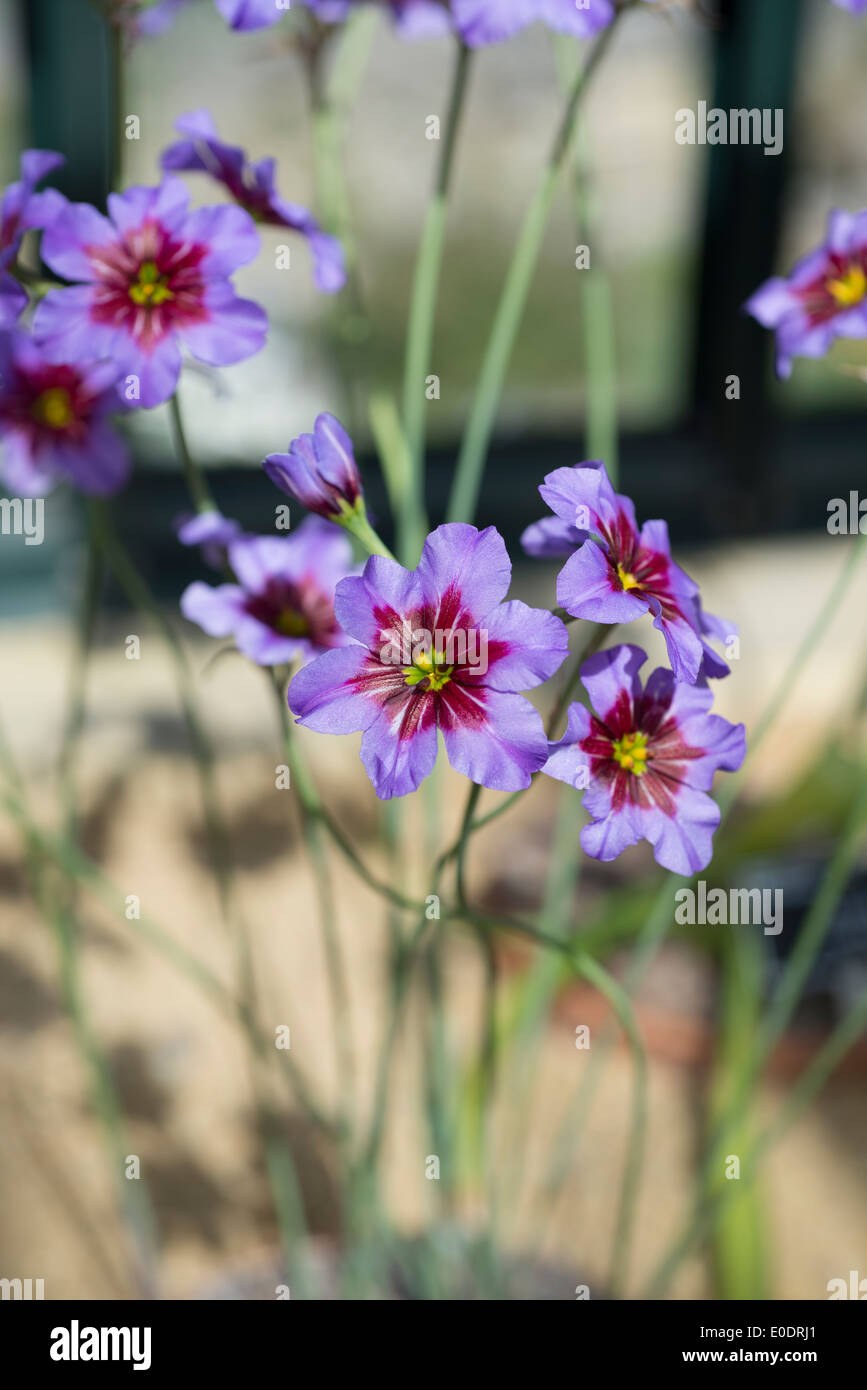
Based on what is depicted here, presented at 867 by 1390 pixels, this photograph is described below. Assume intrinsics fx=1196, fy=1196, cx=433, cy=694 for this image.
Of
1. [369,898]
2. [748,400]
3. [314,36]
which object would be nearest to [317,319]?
[748,400]

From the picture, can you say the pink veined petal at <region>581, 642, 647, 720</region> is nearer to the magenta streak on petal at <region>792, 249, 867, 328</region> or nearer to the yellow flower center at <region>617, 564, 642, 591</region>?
the yellow flower center at <region>617, 564, 642, 591</region>

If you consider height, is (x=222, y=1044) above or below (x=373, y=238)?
below

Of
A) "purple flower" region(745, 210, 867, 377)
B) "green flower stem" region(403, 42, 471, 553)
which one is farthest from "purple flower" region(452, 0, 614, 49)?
"purple flower" region(745, 210, 867, 377)

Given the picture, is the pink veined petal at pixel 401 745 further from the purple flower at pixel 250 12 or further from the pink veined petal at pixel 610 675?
the purple flower at pixel 250 12

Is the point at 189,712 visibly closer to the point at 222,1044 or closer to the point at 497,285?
the point at 222,1044

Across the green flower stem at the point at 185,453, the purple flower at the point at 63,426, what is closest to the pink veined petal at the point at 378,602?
the green flower stem at the point at 185,453

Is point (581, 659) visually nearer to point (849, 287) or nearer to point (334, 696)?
point (334, 696)
